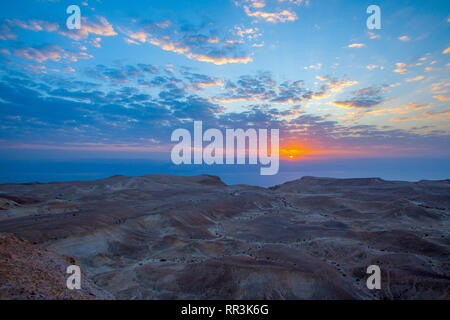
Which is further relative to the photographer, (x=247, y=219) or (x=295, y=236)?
(x=247, y=219)

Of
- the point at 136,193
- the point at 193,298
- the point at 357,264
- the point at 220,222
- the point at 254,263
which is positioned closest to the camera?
the point at 193,298

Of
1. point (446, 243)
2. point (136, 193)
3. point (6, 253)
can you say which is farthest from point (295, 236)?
point (136, 193)

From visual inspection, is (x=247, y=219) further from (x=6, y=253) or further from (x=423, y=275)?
(x=6, y=253)

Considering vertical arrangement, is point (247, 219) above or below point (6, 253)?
below
